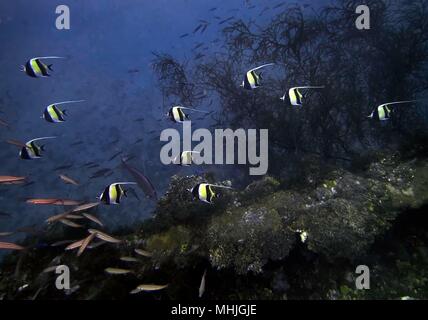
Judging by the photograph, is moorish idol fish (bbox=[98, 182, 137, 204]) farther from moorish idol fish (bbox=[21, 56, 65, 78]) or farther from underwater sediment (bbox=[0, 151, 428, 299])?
moorish idol fish (bbox=[21, 56, 65, 78])

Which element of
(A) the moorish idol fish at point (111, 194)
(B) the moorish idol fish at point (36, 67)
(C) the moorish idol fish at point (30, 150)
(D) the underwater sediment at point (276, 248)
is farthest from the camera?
(B) the moorish idol fish at point (36, 67)

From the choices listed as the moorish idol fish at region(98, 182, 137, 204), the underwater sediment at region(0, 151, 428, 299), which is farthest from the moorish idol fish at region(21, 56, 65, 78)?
the underwater sediment at region(0, 151, 428, 299)

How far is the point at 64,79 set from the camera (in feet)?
89.4

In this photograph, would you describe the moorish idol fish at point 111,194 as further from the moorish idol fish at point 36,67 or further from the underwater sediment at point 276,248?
the moorish idol fish at point 36,67

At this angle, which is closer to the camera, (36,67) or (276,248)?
(276,248)

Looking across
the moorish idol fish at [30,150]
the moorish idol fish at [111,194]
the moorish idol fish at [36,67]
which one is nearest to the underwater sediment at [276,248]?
the moorish idol fish at [111,194]

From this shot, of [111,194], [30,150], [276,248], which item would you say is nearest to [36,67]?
[30,150]

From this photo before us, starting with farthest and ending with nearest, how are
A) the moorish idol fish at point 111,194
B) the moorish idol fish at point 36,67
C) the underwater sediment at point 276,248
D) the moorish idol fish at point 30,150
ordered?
the moorish idol fish at point 36,67 < the moorish idol fish at point 30,150 < the underwater sediment at point 276,248 < the moorish idol fish at point 111,194

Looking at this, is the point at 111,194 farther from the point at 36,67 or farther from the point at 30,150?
the point at 36,67

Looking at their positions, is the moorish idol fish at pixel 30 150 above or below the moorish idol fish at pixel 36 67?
below

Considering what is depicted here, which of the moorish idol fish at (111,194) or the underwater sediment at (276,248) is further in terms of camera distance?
the underwater sediment at (276,248)

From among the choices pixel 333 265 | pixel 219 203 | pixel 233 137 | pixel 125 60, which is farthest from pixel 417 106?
pixel 125 60

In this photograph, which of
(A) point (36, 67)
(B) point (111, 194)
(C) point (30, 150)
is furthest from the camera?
(A) point (36, 67)
